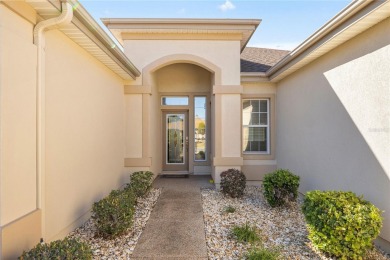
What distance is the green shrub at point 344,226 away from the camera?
3420 millimetres

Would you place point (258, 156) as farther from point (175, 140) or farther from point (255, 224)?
point (255, 224)

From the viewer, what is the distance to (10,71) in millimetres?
3006

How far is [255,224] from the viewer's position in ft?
16.6

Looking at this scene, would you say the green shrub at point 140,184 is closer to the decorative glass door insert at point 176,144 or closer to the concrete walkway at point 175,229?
the concrete walkway at point 175,229

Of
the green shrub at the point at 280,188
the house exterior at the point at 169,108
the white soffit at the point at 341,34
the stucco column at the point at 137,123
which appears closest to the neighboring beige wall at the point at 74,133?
the house exterior at the point at 169,108

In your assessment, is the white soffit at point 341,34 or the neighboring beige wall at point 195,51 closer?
the white soffit at point 341,34

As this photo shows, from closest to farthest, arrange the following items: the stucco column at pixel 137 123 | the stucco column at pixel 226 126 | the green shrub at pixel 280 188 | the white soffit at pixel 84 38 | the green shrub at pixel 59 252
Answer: the green shrub at pixel 59 252
the white soffit at pixel 84 38
the green shrub at pixel 280 188
the stucco column at pixel 226 126
the stucco column at pixel 137 123

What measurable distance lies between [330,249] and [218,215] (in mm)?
2405

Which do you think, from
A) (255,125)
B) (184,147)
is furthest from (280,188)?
(184,147)

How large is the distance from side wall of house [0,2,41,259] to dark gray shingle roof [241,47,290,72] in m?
6.69

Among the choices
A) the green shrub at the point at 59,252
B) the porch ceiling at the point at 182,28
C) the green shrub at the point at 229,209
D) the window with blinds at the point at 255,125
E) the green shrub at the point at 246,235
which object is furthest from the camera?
the window with blinds at the point at 255,125

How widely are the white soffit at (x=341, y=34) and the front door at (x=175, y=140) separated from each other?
15.1 ft

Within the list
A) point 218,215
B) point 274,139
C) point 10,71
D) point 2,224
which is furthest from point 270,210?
point 10,71

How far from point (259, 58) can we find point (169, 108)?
415 cm
